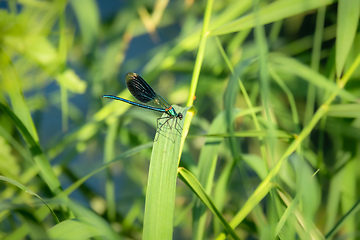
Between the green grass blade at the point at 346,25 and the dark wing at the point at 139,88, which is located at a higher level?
the dark wing at the point at 139,88

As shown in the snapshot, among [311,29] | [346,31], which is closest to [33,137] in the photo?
[346,31]

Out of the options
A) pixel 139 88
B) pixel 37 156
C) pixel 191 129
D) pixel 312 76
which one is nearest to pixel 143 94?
pixel 139 88

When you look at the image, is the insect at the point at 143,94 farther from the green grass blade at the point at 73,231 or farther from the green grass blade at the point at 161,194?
the green grass blade at the point at 73,231

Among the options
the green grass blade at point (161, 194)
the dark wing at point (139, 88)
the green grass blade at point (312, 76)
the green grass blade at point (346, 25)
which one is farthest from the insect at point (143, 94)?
the green grass blade at point (346, 25)

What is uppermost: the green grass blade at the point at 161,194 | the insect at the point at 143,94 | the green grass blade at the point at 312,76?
the insect at the point at 143,94

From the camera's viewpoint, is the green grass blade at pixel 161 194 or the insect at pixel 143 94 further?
the insect at pixel 143 94

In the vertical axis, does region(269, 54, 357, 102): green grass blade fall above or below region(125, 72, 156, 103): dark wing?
below

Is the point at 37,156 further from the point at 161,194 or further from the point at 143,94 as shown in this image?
the point at 143,94

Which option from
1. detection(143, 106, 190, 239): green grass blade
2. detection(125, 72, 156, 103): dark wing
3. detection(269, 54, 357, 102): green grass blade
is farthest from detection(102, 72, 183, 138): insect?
detection(269, 54, 357, 102): green grass blade

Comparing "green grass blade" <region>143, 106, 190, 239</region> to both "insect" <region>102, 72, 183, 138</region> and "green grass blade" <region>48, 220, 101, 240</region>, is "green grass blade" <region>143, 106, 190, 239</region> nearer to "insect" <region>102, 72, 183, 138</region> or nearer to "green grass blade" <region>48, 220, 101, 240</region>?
"green grass blade" <region>48, 220, 101, 240</region>
